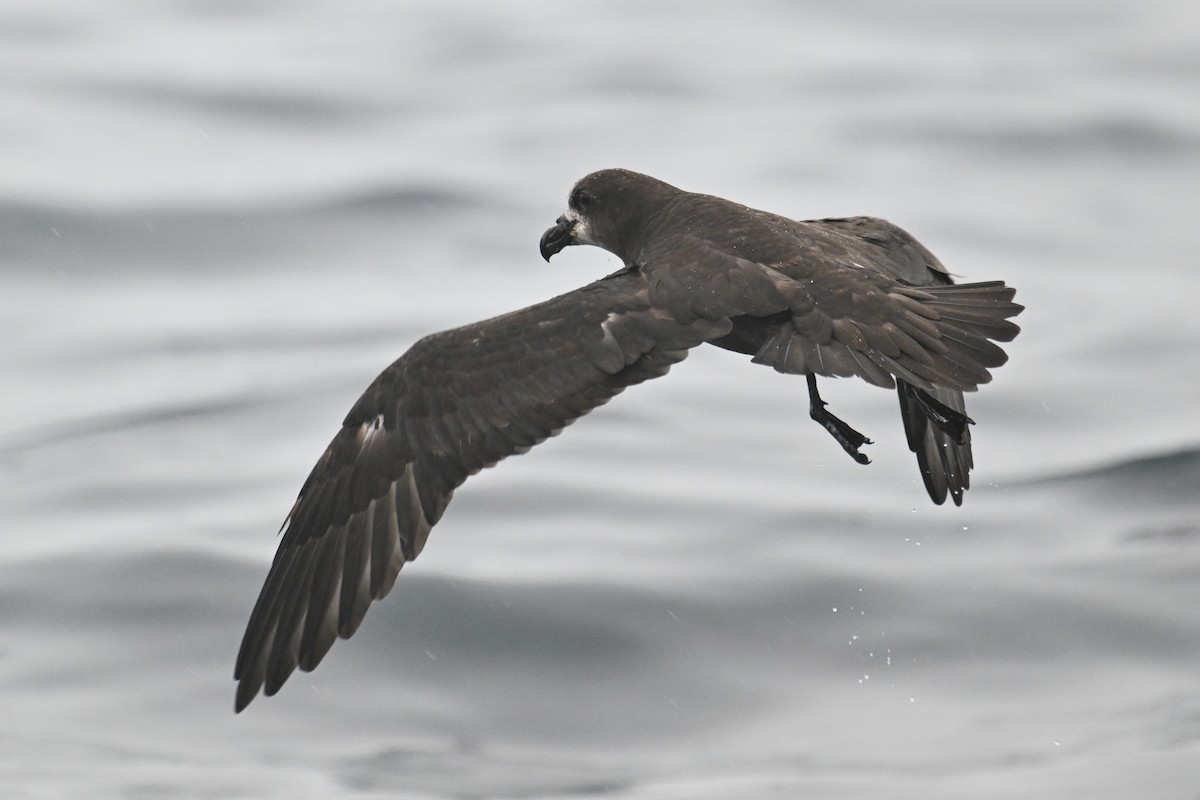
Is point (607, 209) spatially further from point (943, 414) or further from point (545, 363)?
point (943, 414)

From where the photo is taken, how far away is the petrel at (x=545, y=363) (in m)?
5.95

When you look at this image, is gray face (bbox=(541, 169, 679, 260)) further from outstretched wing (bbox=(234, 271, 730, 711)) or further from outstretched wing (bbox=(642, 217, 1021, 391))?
outstretched wing (bbox=(234, 271, 730, 711))

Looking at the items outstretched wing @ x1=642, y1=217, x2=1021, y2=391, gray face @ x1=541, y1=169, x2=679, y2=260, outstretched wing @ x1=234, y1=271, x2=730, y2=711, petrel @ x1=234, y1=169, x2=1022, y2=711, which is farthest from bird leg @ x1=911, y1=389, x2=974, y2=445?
gray face @ x1=541, y1=169, x2=679, y2=260

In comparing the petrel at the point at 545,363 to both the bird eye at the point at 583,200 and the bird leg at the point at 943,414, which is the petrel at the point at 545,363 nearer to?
the bird leg at the point at 943,414

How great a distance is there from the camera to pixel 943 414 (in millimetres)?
6547

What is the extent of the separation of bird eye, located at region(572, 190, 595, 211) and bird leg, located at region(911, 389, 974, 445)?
1520 millimetres

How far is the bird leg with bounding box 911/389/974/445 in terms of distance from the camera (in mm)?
6539

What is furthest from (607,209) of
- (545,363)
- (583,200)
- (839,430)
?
(545,363)

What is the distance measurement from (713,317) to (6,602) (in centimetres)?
547

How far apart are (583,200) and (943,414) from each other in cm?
176

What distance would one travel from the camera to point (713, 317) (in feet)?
20.0

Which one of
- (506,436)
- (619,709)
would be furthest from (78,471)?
(506,436)

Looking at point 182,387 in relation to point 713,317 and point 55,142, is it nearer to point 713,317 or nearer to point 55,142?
point 55,142

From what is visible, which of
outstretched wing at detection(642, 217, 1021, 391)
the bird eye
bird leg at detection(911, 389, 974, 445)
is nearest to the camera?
outstretched wing at detection(642, 217, 1021, 391)
